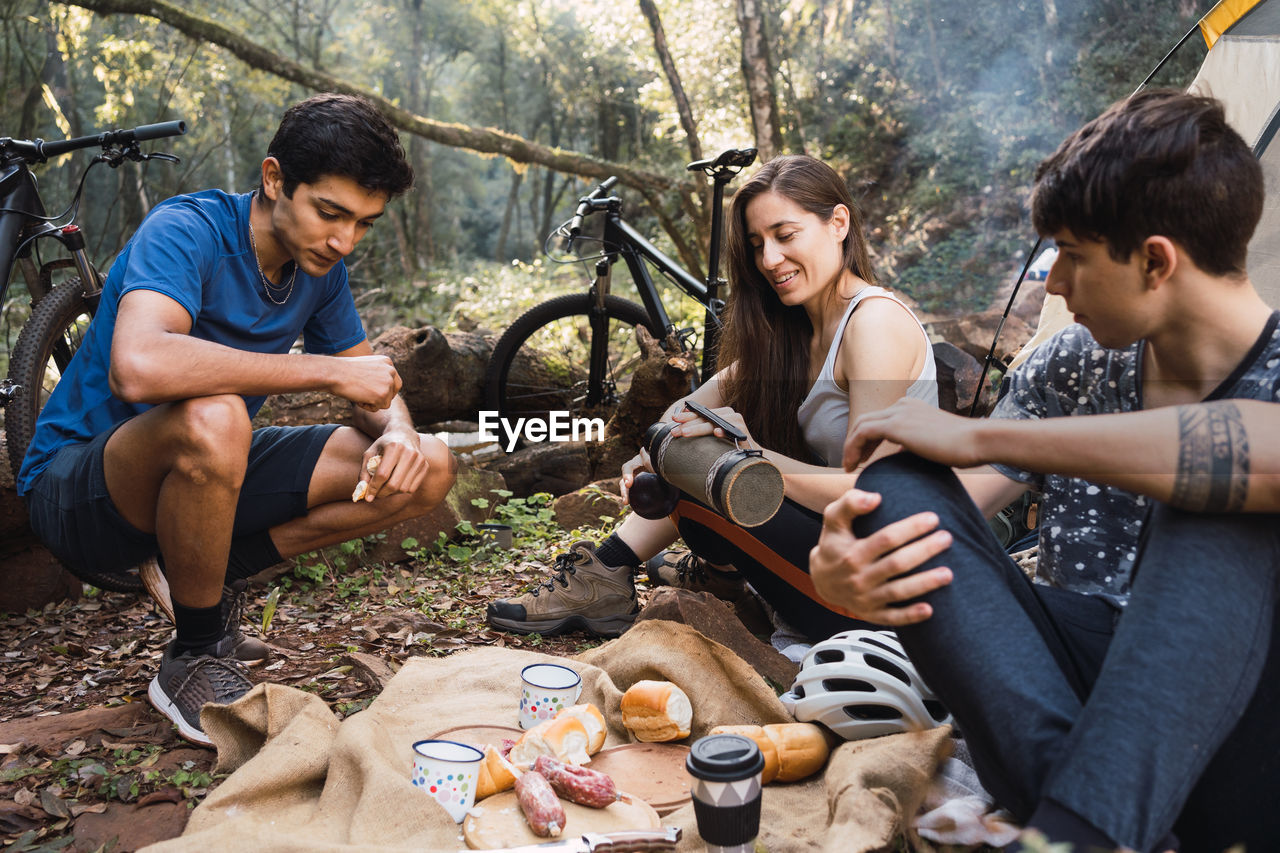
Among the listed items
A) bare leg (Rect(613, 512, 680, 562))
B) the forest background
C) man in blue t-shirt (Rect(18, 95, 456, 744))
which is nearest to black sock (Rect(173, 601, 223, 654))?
man in blue t-shirt (Rect(18, 95, 456, 744))

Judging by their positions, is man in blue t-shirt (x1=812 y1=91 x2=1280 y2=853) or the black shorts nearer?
man in blue t-shirt (x1=812 y1=91 x2=1280 y2=853)

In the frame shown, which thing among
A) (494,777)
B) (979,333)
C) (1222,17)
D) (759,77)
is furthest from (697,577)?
(759,77)

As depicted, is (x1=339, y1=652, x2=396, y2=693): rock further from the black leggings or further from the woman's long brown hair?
the woman's long brown hair

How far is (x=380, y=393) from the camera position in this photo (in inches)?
95.0

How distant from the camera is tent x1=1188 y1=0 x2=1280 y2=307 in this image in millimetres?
3123

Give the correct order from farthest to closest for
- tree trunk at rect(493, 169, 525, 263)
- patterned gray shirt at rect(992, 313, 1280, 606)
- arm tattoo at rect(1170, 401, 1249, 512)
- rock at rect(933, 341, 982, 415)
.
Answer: tree trunk at rect(493, 169, 525, 263) < rock at rect(933, 341, 982, 415) < patterned gray shirt at rect(992, 313, 1280, 606) < arm tattoo at rect(1170, 401, 1249, 512)

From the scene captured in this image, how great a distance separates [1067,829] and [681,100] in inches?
314

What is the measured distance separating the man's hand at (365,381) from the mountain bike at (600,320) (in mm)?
2344

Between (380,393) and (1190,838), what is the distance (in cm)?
193

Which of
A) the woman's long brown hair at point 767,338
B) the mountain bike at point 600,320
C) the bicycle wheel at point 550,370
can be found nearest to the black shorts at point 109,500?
the woman's long brown hair at point 767,338

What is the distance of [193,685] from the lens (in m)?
2.27

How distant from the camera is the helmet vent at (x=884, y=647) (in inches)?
73.8

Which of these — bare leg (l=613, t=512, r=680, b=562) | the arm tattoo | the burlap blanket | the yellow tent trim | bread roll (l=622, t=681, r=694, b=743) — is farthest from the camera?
the yellow tent trim

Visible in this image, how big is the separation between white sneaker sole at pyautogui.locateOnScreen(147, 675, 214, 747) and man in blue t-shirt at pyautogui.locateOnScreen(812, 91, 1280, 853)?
60.9 inches
